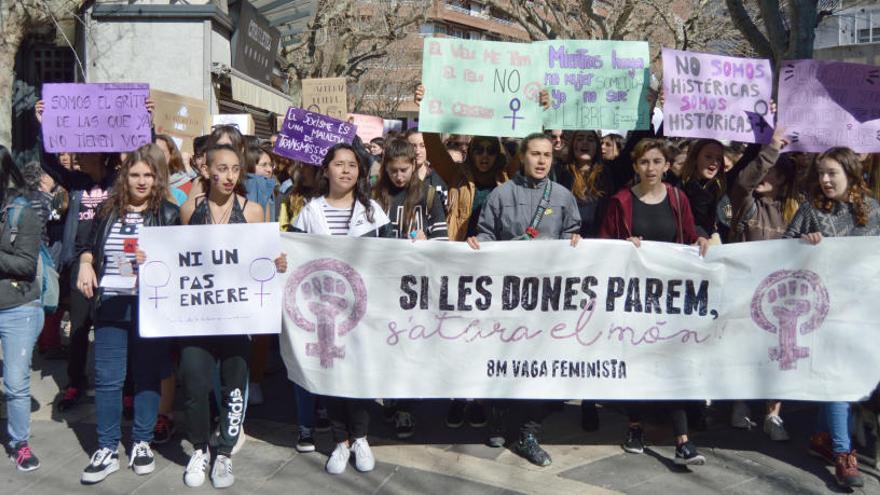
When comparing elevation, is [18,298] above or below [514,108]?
below

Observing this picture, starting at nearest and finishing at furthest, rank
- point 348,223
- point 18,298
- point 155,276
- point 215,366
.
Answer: point 155,276, point 18,298, point 215,366, point 348,223

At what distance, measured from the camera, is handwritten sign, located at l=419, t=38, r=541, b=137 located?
5.66 metres

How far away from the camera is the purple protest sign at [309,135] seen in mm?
6812

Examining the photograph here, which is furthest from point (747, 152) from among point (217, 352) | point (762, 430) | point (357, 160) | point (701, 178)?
point (217, 352)

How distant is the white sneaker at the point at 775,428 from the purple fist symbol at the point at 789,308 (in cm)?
64

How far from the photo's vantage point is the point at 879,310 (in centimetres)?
484

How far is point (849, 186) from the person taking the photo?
191 inches

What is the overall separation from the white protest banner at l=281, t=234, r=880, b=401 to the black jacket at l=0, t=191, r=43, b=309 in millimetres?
1332

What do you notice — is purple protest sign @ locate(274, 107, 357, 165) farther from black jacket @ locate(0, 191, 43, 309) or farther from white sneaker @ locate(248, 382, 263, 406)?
black jacket @ locate(0, 191, 43, 309)

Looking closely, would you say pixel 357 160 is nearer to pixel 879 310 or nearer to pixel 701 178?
pixel 701 178

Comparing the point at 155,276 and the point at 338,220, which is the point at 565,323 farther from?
the point at 155,276

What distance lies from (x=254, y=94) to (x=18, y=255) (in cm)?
1091

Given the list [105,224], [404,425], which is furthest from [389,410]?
[105,224]

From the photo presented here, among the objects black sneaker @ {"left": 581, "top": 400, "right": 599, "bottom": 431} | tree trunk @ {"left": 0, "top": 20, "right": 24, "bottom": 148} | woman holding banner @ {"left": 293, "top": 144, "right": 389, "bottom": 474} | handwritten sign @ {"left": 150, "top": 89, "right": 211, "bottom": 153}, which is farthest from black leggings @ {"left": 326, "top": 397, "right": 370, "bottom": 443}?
tree trunk @ {"left": 0, "top": 20, "right": 24, "bottom": 148}
